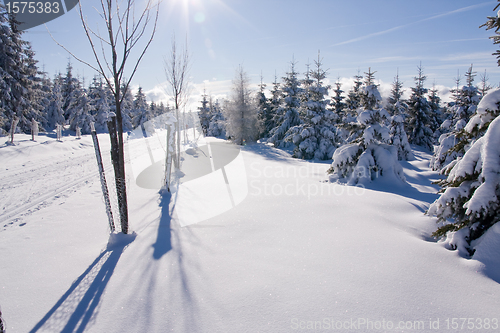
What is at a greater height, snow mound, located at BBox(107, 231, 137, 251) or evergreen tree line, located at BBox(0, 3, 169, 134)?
evergreen tree line, located at BBox(0, 3, 169, 134)

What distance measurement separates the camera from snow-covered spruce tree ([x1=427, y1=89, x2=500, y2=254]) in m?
3.38

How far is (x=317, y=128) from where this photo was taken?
20.1m

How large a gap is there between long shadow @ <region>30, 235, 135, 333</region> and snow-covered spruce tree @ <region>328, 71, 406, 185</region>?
9102mm

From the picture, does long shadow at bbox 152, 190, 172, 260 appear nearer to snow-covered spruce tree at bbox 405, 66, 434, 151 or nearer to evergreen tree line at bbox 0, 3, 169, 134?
evergreen tree line at bbox 0, 3, 169, 134

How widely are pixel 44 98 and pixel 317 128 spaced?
3322 cm

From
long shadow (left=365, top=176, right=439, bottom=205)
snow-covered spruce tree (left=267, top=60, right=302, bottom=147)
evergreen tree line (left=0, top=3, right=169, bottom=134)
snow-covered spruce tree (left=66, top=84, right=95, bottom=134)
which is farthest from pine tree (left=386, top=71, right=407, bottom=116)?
snow-covered spruce tree (left=66, top=84, right=95, bottom=134)

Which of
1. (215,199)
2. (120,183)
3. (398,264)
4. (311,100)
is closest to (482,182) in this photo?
(398,264)

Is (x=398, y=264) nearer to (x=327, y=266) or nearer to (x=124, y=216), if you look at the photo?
(x=327, y=266)

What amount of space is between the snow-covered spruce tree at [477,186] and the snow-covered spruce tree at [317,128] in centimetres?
1583

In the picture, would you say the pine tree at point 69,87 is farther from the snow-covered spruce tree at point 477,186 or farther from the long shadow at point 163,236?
the snow-covered spruce tree at point 477,186

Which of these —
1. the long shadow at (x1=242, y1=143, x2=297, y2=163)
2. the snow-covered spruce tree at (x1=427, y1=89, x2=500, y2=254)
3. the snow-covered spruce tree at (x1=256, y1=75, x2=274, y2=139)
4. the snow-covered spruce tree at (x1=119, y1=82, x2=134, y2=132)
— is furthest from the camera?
the snow-covered spruce tree at (x1=119, y1=82, x2=134, y2=132)

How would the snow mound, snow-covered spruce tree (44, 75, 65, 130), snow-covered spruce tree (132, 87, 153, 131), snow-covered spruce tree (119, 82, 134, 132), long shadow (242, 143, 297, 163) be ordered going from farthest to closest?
snow-covered spruce tree (132, 87, 153, 131)
snow-covered spruce tree (119, 82, 134, 132)
snow-covered spruce tree (44, 75, 65, 130)
long shadow (242, 143, 297, 163)
the snow mound

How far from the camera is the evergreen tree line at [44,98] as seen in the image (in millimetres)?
19500

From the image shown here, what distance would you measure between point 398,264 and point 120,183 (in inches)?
197
